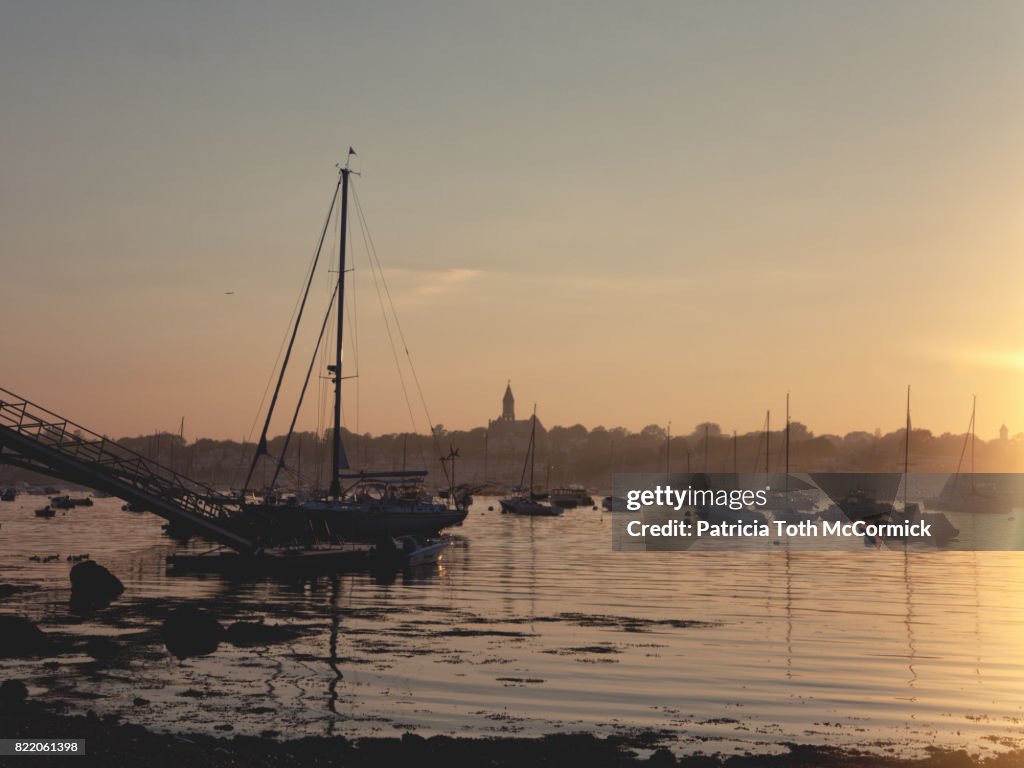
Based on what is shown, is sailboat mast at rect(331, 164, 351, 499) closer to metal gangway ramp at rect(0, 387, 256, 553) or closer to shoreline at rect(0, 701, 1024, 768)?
metal gangway ramp at rect(0, 387, 256, 553)

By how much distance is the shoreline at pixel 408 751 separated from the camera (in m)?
19.8

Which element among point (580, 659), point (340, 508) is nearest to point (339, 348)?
point (340, 508)

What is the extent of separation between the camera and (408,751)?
20.9 m

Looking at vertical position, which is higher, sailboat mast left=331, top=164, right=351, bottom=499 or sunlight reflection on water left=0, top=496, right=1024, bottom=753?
sailboat mast left=331, top=164, right=351, bottom=499

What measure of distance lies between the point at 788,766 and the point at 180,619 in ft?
67.9

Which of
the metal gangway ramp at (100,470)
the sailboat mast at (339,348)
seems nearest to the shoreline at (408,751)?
the metal gangway ramp at (100,470)

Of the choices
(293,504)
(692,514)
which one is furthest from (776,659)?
(692,514)

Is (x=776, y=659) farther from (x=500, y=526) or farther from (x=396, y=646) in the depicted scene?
(x=500, y=526)

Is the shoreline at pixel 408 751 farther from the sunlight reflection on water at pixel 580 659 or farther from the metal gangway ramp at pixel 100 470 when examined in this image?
the metal gangway ramp at pixel 100 470

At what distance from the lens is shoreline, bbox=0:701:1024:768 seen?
781 inches

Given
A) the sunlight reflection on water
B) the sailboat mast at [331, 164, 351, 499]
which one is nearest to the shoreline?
the sunlight reflection on water

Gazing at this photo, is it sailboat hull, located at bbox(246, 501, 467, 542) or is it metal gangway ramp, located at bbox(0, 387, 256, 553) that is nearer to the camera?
metal gangway ramp, located at bbox(0, 387, 256, 553)

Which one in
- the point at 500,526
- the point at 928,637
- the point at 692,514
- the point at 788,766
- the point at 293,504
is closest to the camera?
the point at 788,766

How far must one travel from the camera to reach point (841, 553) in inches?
3723
